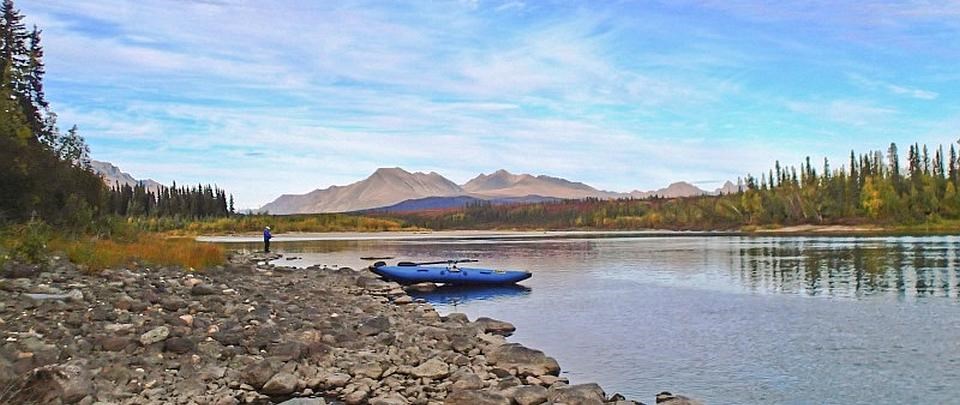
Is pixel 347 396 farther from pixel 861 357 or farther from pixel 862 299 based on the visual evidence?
pixel 862 299

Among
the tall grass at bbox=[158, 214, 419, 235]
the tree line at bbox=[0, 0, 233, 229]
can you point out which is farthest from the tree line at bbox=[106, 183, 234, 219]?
the tree line at bbox=[0, 0, 233, 229]

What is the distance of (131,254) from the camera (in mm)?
29250

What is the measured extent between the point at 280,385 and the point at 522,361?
5.78 meters

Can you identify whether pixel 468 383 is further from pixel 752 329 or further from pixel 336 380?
pixel 752 329

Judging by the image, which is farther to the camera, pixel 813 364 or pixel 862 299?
pixel 862 299

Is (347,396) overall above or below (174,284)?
below

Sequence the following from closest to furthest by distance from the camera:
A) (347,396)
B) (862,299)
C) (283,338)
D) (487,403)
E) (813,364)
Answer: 1. (487,403)
2. (347,396)
3. (283,338)
4. (813,364)
5. (862,299)

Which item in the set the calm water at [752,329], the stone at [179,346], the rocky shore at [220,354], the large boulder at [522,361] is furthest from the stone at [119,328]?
the calm water at [752,329]

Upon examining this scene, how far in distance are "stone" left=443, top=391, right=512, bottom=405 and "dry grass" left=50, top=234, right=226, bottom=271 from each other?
547 inches

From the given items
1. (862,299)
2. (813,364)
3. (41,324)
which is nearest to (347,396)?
(41,324)

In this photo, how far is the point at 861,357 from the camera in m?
19.9

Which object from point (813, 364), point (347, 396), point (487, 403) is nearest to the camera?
point (487, 403)

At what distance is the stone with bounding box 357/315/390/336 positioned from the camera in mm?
19828

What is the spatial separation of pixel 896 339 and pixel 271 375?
61.3ft
